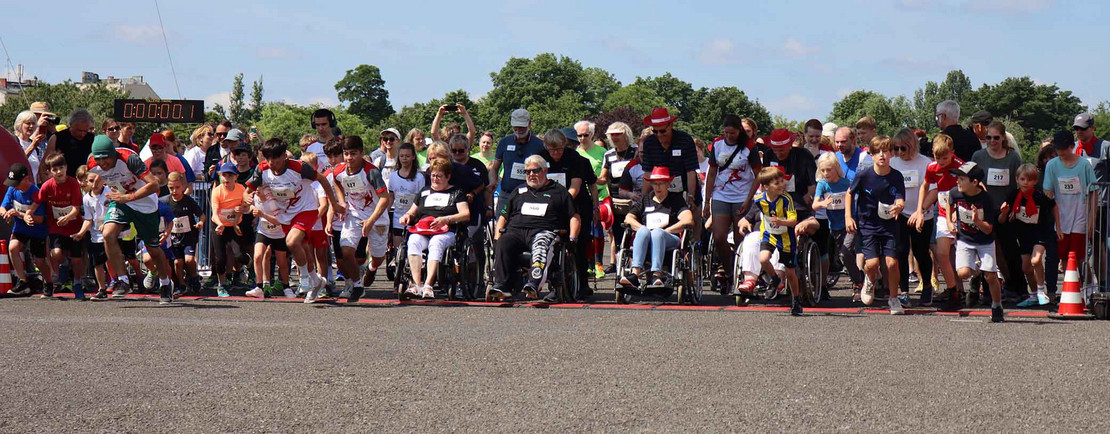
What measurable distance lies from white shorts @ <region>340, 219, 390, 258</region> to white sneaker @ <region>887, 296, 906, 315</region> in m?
5.37

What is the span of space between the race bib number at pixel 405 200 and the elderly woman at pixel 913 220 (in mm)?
4907

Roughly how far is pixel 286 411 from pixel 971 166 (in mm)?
7060

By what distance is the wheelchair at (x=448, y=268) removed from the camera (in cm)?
1314

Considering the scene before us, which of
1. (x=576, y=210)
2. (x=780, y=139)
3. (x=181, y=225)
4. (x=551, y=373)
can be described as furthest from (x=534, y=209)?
(x=551, y=373)

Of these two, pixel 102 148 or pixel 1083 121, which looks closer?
pixel 1083 121

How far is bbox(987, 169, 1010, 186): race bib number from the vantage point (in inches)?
491

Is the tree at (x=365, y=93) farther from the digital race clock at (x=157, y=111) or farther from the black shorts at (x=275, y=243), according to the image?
the black shorts at (x=275, y=243)

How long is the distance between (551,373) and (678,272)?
16.5ft

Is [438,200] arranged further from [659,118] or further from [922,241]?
[922,241]

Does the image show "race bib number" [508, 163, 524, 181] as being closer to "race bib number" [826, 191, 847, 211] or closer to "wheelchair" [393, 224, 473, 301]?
"wheelchair" [393, 224, 473, 301]

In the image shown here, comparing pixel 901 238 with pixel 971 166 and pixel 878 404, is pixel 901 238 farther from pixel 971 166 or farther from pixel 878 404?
pixel 878 404

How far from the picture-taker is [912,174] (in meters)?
12.8

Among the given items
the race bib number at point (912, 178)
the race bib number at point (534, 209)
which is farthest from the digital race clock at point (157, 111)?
the race bib number at point (912, 178)

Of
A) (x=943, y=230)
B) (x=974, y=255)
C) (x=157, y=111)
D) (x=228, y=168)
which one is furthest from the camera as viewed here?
(x=157, y=111)
